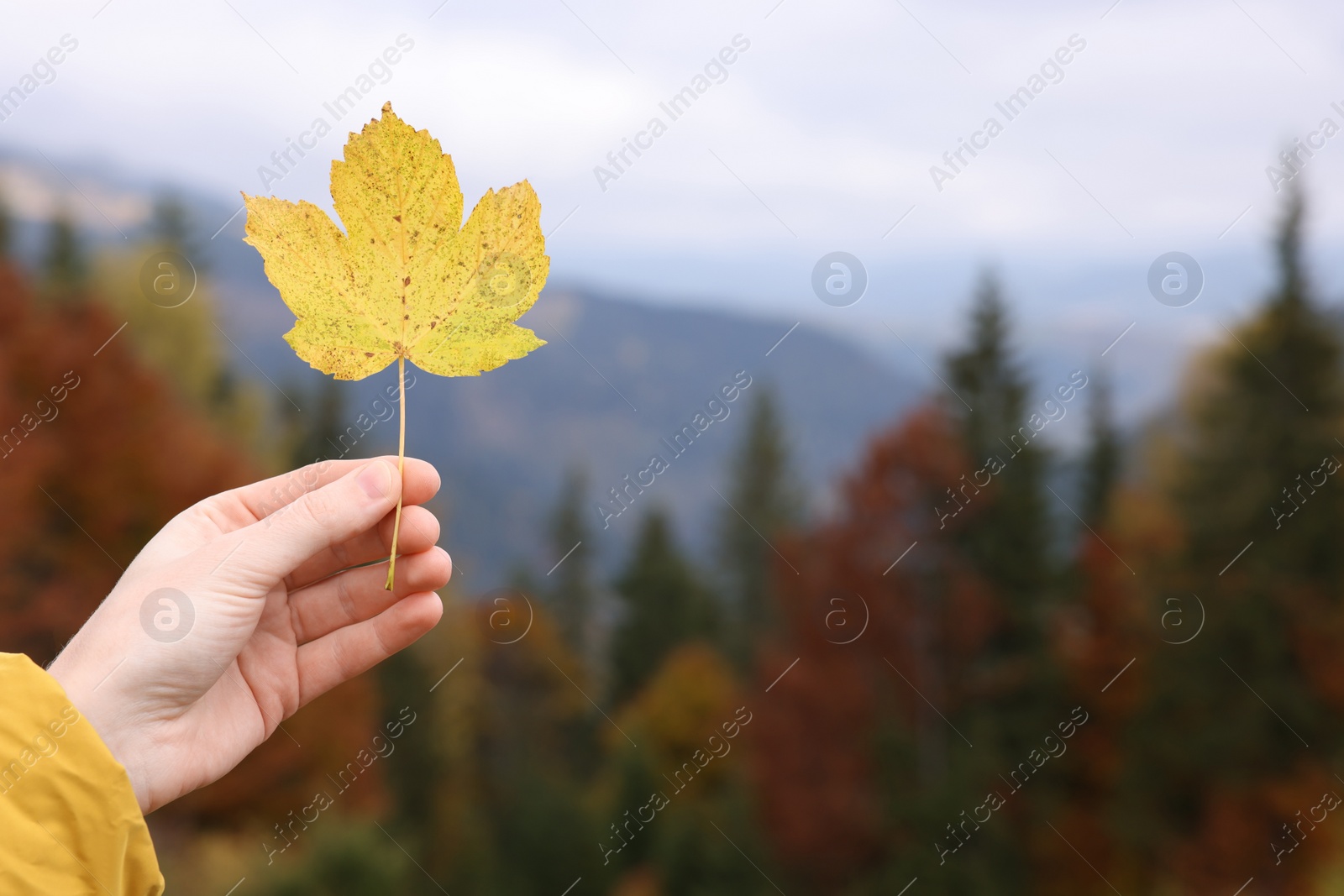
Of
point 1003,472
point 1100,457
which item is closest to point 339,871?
point 1003,472

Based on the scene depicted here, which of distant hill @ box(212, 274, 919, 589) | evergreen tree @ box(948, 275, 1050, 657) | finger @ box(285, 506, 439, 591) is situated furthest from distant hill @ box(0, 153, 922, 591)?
finger @ box(285, 506, 439, 591)

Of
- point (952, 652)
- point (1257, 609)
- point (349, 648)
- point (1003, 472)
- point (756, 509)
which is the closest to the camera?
point (349, 648)

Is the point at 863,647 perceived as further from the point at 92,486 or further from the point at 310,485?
the point at 310,485

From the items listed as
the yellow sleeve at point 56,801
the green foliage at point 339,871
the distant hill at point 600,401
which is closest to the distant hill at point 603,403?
the distant hill at point 600,401

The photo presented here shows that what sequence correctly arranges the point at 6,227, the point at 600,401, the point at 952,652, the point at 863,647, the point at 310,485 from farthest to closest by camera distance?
the point at 600,401 < the point at 6,227 < the point at 952,652 < the point at 863,647 < the point at 310,485

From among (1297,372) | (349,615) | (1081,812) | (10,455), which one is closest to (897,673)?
(1081,812)

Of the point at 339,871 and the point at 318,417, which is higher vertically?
the point at 318,417

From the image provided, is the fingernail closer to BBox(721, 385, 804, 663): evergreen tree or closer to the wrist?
the wrist
